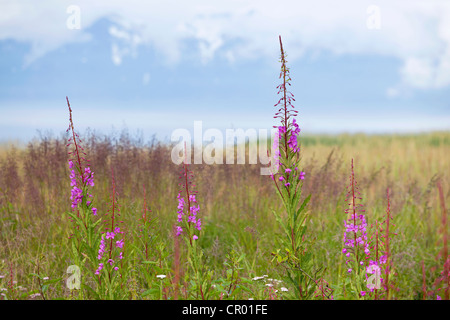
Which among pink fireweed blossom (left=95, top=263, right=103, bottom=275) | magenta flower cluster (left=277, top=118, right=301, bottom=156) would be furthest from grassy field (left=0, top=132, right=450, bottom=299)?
magenta flower cluster (left=277, top=118, right=301, bottom=156)

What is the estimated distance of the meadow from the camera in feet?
10.0

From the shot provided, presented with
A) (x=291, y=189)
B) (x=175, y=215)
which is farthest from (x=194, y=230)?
(x=175, y=215)

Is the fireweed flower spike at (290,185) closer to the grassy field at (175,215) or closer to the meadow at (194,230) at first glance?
the meadow at (194,230)

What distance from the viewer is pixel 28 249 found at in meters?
5.30

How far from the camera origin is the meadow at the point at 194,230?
3.05 meters

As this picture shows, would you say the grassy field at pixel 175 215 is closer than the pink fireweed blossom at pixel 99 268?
No

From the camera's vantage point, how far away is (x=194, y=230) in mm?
3010

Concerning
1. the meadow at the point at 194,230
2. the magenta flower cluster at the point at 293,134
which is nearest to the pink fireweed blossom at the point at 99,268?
the meadow at the point at 194,230

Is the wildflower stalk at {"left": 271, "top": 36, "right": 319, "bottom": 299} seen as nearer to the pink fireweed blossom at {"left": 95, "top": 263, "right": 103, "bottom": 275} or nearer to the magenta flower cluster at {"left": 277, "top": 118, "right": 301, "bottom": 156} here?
the magenta flower cluster at {"left": 277, "top": 118, "right": 301, "bottom": 156}

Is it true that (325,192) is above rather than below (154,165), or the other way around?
below

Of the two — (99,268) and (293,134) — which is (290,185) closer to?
(293,134)
